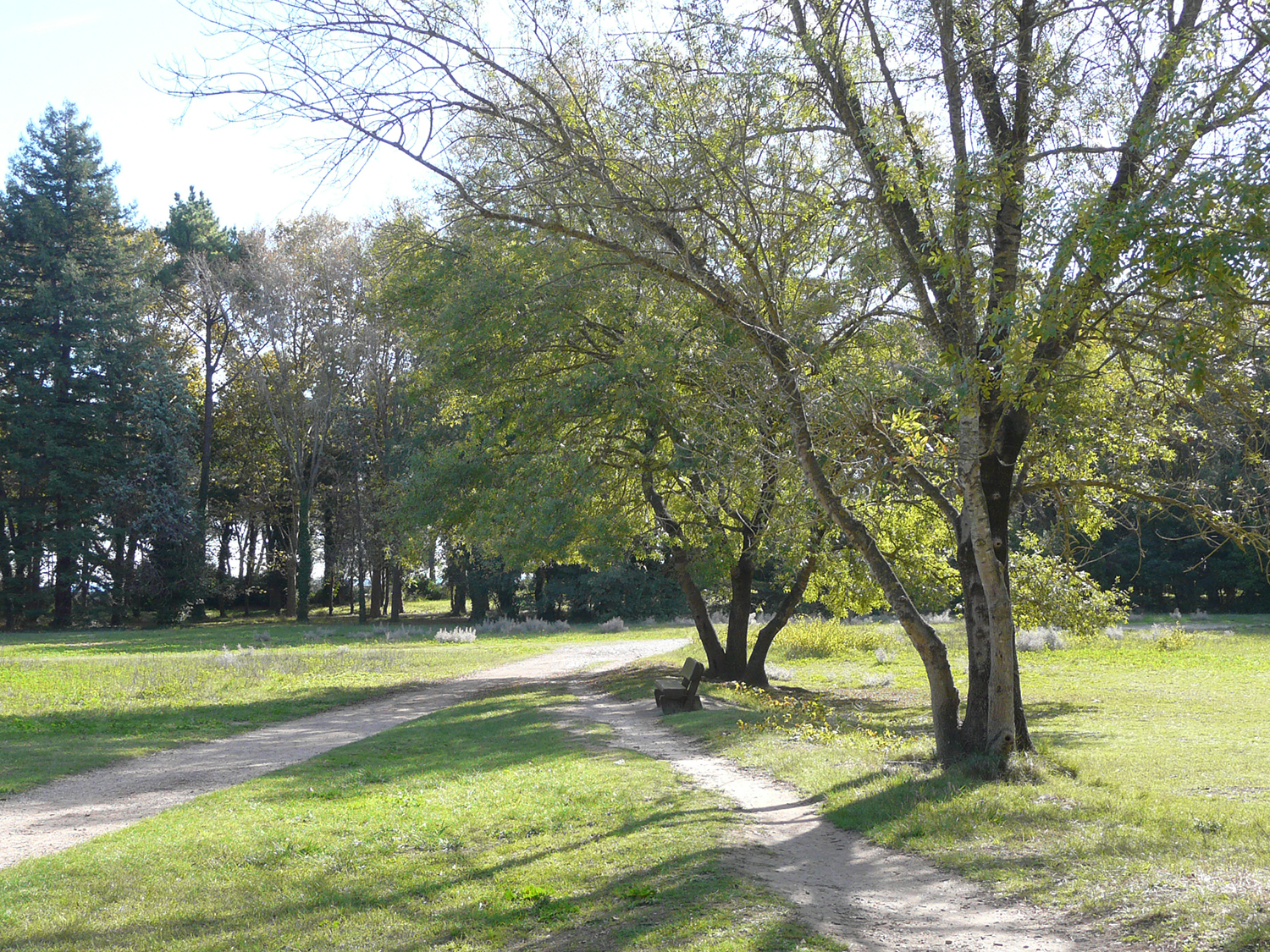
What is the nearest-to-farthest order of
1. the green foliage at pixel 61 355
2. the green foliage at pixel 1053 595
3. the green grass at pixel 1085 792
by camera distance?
the green grass at pixel 1085 792
the green foliage at pixel 1053 595
the green foliage at pixel 61 355

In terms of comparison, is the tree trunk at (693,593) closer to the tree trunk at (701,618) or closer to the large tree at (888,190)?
the tree trunk at (701,618)

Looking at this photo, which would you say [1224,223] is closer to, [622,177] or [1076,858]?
[1076,858]

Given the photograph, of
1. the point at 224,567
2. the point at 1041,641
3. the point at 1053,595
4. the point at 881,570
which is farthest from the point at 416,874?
the point at 224,567

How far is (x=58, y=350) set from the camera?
42.8m

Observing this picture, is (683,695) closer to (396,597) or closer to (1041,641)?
(1041,641)

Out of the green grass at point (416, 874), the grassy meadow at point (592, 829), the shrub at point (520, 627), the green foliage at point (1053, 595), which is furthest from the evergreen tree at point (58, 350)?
the green foliage at point (1053, 595)

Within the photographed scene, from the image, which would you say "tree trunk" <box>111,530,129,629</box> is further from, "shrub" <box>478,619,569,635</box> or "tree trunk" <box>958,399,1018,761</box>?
"tree trunk" <box>958,399,1018,761</box>

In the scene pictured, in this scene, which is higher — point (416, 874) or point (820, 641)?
point (416, 874)

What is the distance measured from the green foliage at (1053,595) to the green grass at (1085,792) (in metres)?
1.58

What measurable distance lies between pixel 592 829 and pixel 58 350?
44402mm

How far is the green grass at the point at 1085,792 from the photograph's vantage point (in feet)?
19.4

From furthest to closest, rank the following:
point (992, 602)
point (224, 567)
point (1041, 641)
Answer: point (224, 567), point (1041, 641), point (992, 602)

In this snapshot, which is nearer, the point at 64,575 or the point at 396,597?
the point at 64,575

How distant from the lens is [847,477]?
36.6 ft
